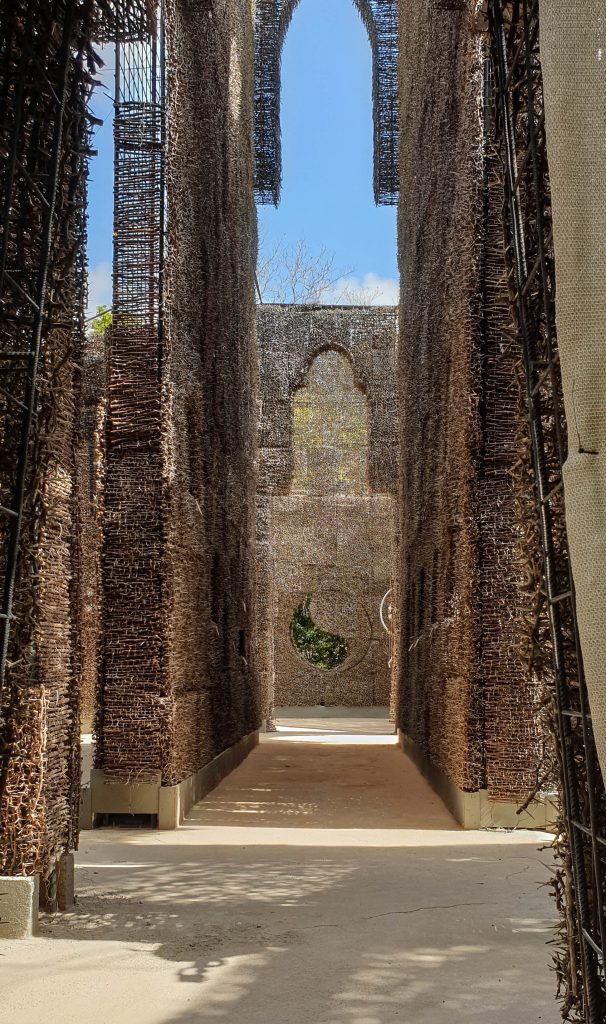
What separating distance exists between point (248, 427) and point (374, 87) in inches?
278

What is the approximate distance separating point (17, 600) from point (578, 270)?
131 inches

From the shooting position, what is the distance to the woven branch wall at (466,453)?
8188 mm

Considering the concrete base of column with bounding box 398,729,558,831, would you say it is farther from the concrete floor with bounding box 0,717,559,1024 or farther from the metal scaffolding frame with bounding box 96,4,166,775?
the metal scaffolding frame with bounding box 96,4,166,775

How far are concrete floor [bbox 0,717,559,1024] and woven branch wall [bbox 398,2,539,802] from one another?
0.90 metres

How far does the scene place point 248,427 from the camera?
14.8 metres

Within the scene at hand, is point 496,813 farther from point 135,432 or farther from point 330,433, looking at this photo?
point 330,433

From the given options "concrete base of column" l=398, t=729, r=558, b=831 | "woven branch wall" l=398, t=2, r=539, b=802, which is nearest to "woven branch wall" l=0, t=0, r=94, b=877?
"woven branch wall" l=398, t=2, r=539, b=802

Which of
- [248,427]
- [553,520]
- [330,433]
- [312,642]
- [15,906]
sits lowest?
[15,906]

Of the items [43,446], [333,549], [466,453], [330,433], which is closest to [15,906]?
[43,446]

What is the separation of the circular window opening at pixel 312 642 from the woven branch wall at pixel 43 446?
20.6 meters

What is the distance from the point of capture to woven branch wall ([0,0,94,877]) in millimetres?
4840

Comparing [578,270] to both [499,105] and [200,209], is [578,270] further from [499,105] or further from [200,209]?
[200,209]

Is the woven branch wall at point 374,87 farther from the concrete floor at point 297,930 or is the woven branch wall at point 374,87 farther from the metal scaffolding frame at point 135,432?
the concrete floor at point 297,930

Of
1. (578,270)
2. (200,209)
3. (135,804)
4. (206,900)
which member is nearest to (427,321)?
(200,209)
